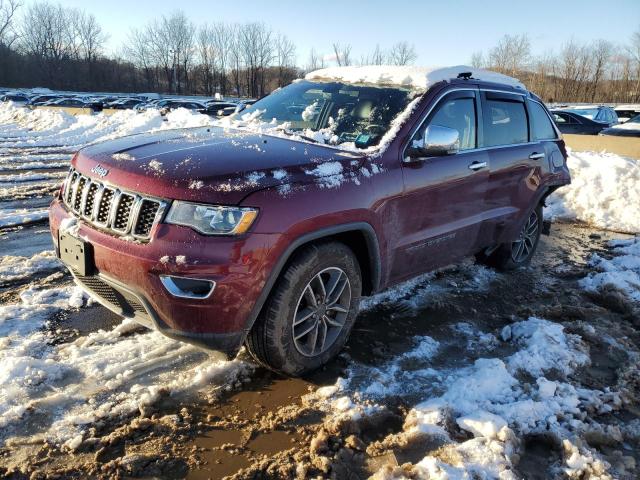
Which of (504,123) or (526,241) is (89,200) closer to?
(504,123)

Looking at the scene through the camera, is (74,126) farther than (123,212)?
Yes

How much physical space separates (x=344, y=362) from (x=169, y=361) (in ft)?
3.78

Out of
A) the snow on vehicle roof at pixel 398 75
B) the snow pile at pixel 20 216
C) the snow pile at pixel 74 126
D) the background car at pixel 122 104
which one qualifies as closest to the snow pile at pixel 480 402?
the snow on vehicle roof at pixel 398 75

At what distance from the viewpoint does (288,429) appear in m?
2.75

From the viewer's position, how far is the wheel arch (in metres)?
2.78

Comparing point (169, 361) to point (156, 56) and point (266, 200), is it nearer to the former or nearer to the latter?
point (266, 200)

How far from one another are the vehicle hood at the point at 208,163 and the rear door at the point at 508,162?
70.5 inches

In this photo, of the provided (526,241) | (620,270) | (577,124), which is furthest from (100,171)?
(577,124)

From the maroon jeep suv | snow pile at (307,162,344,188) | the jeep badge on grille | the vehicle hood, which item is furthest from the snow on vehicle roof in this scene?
the jeep badge on grille

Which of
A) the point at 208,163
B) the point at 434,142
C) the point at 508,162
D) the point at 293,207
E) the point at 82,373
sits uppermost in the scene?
the point at 434,142

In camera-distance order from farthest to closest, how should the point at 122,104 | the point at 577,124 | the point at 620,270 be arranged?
the point at 122,104, the point at 577,124, the point at 620,270

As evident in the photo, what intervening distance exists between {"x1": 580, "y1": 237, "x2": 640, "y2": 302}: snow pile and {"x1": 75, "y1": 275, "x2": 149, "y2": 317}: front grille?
169 inches

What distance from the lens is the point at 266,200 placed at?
2.69 metres

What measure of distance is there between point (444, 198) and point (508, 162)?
1154 millimetres
